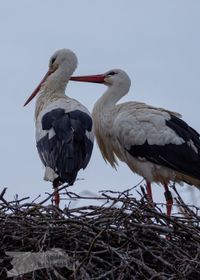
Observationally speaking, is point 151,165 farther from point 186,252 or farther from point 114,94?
point 186,252

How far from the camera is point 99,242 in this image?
5430 millimetres

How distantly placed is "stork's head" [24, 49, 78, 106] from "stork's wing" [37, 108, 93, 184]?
1014 mm

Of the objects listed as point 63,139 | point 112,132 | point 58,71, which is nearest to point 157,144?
point 112,132

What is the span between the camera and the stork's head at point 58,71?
8.36 meters

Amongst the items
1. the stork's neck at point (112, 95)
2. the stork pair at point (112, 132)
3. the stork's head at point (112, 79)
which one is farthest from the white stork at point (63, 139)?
the stork's head at point (112, 79)

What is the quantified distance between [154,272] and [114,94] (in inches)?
142

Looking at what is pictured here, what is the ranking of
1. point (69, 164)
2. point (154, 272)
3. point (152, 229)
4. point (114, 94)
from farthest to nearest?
point (114, 94), point (69, 164), point (152, 229), point (154, 272)

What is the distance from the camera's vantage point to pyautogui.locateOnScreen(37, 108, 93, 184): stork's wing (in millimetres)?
6890

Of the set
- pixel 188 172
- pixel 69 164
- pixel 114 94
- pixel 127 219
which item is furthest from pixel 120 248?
pixel 114 94

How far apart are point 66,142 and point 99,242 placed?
1.67m

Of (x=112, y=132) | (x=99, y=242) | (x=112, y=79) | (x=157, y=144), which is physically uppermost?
(x=112, y=79)

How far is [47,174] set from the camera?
6922mm

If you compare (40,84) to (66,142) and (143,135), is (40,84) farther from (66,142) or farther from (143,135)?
(66,142)

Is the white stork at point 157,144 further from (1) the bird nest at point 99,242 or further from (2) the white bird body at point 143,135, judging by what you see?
(1) the bird nest at point 99,242
